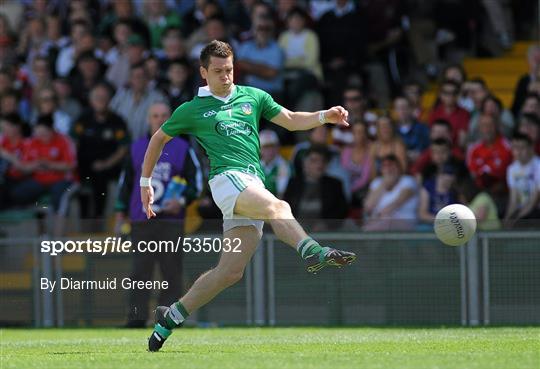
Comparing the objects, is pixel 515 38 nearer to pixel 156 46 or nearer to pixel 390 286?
pixel 156 46

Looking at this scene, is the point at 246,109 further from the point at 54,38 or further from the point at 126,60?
the point at 54,38

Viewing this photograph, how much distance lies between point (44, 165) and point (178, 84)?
223 centimetres

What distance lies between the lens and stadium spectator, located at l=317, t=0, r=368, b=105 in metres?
20.0

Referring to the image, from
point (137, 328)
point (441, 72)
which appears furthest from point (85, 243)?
point (441, 72)

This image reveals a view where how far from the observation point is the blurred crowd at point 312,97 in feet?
57.7

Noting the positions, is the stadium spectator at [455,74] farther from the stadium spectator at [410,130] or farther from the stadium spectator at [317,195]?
the stadium spectator at [317,195]

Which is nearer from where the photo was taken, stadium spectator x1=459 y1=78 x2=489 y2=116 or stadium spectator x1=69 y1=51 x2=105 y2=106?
stadium spectator x1=459 y1=78 x2=489 y2=116

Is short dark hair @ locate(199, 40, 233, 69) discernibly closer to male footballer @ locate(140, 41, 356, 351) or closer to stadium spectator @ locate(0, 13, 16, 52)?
male footballer @ locate(140, 41, 356, 351)

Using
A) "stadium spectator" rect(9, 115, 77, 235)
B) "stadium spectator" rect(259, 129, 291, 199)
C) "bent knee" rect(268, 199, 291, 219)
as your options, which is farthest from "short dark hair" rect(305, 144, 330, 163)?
"bent knee" rect(268, 199, 291, 219)

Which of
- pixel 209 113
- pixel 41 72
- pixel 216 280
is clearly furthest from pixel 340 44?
pixel 216 280

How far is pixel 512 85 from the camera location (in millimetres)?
20984

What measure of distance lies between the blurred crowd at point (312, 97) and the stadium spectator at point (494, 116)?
0.02 m

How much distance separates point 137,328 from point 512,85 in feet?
26.6

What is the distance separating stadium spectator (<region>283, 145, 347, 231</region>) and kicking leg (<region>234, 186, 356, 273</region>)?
6761mm
